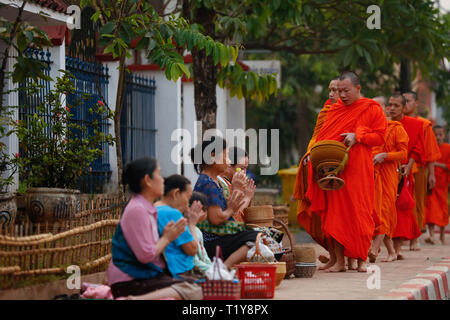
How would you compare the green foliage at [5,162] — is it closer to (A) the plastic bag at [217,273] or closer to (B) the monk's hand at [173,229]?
(B) the monk's hand at [173,229]

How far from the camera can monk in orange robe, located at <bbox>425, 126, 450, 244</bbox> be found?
48.3ft

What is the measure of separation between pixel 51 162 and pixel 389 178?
4.42 m

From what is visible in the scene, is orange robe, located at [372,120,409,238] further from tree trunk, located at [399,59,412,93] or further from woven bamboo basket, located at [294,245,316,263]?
tree trunk, located at [399,59,412,93]

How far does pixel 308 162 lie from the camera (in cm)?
988

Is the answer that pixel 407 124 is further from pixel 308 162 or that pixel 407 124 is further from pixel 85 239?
pixel 85 239

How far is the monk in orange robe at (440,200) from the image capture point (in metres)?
14.7

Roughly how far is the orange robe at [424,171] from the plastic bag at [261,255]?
6.05m

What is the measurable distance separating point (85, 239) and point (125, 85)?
592 centimetres

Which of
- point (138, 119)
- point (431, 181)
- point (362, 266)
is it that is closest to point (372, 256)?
point (362, 266)

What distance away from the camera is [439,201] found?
49.0 ft

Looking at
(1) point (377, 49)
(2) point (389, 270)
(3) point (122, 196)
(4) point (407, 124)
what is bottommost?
(2) point (389, 270)

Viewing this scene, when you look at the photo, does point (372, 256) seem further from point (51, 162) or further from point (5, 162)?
point (5, 162)

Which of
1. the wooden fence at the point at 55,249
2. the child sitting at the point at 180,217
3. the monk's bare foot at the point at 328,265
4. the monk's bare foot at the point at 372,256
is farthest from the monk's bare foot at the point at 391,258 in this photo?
the child sitting at the point at 180,217
